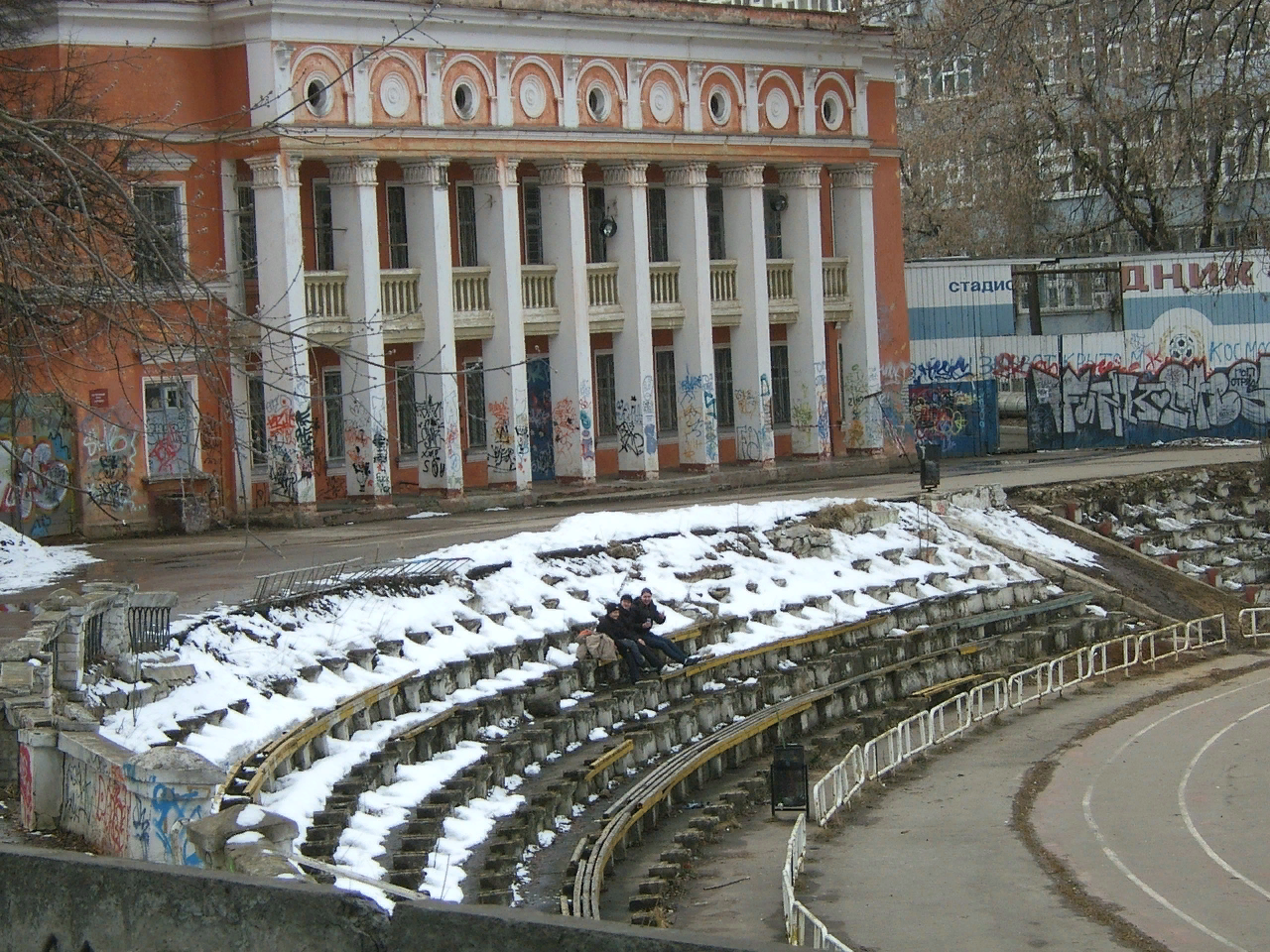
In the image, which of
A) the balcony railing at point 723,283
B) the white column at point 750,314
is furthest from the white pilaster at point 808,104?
the balcony railing at point 723,283

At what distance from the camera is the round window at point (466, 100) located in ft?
120

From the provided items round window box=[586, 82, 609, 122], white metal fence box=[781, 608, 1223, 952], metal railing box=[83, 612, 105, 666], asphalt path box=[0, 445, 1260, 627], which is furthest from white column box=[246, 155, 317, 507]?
metal railing box=[83, 612, 105, 666]

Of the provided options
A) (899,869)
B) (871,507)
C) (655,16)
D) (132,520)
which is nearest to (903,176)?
(655,16)

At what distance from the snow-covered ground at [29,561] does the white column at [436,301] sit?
8448mm

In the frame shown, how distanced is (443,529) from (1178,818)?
15.5m

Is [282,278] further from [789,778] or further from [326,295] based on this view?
[789,778]

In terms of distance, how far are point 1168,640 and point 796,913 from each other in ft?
55.5

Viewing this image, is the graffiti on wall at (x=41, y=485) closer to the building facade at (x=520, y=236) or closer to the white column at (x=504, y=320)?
the building facade at (x=520, y=236)

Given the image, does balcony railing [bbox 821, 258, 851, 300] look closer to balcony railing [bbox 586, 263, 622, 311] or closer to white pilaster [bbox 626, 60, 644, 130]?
balcony railing [bbox 586, 263, 622, 311]

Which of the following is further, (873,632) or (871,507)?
(871,507)

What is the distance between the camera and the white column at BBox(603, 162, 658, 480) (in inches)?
1560

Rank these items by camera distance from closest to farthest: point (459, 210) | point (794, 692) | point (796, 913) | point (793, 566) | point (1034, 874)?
point (796, 913) < point (1034, 874) < point (794, 692) < point (793, 566) < point (459, 210)

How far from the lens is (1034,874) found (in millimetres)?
18266

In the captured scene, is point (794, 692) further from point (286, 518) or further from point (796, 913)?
point (286, 518)
